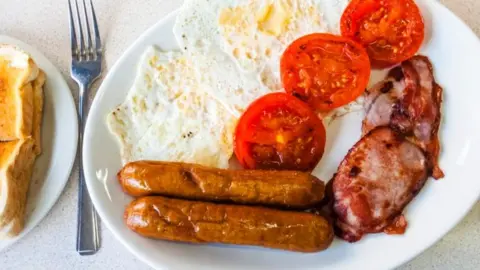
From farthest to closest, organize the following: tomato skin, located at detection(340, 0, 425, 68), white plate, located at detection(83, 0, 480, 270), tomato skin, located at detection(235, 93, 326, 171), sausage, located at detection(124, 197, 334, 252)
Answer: tomato skin, located at detection(340, 0, 425, 68), tomato skin, located at detection(235, 93, 326, 171), white plate, located at detection(83, 0, 480, 270), sausage, located at detection(124, 197, 334, 252)

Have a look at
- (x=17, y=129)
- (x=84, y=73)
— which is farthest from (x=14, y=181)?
(x=84, y=73)

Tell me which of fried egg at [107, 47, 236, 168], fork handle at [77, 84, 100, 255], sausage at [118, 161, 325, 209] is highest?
fried egg at [107, 47, 236, 168]

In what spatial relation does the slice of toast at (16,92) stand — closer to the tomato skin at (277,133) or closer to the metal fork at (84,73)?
the metal fork at (84,73)

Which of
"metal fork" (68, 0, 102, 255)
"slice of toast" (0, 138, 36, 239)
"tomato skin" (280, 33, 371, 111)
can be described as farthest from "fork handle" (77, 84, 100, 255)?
"tomato skin" (280, 33, 371, 111)

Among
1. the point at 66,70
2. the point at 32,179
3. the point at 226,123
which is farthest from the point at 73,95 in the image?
the point at 226,123

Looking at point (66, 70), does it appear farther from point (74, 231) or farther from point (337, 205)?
point (337, 205)

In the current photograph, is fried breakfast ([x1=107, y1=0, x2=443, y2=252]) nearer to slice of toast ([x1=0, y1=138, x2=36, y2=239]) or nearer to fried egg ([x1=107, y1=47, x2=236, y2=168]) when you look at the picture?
fried egg ([x1=107, y1=47, x2=236, y2=168])

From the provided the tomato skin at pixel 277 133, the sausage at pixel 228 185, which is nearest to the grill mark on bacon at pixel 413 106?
the tomato skin at pixel 277 133

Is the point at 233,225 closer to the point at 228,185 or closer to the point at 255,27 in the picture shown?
the point at 228,185
